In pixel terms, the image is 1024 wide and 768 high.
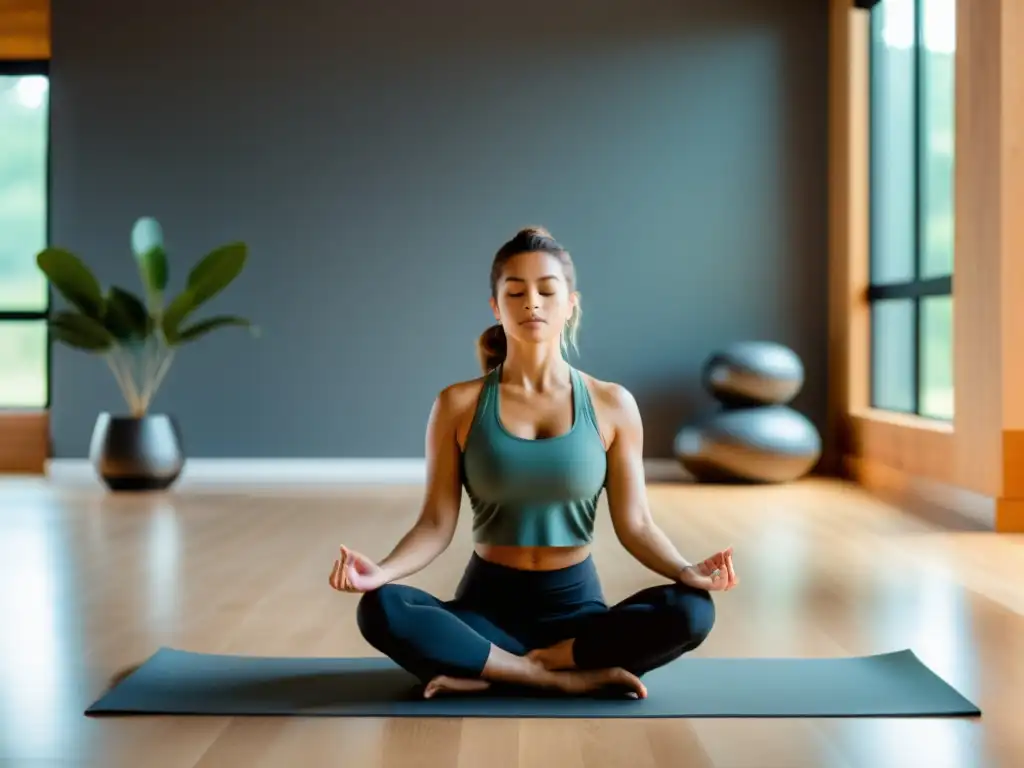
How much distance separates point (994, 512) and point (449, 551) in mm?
1900

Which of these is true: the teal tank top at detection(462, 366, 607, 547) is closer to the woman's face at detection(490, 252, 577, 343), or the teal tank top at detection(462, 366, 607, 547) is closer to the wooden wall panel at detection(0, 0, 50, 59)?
the woman's face at detection(490, 252, 577, 343)

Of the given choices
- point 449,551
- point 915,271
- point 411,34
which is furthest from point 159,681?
point 411,34

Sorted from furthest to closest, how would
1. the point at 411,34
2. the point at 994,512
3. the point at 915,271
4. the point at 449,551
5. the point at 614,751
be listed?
the point at 411,34 < the point at 915,271 < the point at 994,512 < the point at 449,551 < the point at 614,751

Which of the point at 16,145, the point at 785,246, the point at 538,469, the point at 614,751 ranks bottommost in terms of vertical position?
the point at 614,751

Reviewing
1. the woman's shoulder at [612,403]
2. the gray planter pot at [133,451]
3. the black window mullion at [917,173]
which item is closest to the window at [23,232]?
the gray planter pot at [133,451]

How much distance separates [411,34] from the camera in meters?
6.44

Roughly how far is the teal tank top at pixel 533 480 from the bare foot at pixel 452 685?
24 cm

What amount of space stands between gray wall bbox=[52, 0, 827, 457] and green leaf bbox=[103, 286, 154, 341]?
642 mm

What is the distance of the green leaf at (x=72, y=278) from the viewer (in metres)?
5.63

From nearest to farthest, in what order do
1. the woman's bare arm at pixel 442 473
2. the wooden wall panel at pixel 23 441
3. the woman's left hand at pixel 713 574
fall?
the woman's left hand at pixel 713 574
the woman's bare arm at pixel 442 473
the wooden wall panel at pixel 23 441

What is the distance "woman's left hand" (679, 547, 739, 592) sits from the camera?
2.05 m

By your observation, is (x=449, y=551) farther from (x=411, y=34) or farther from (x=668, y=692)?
(x=411, y=34)

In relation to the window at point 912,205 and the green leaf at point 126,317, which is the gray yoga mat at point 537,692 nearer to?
the window at point 912,205

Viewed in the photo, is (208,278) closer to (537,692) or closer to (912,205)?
(912,205)
